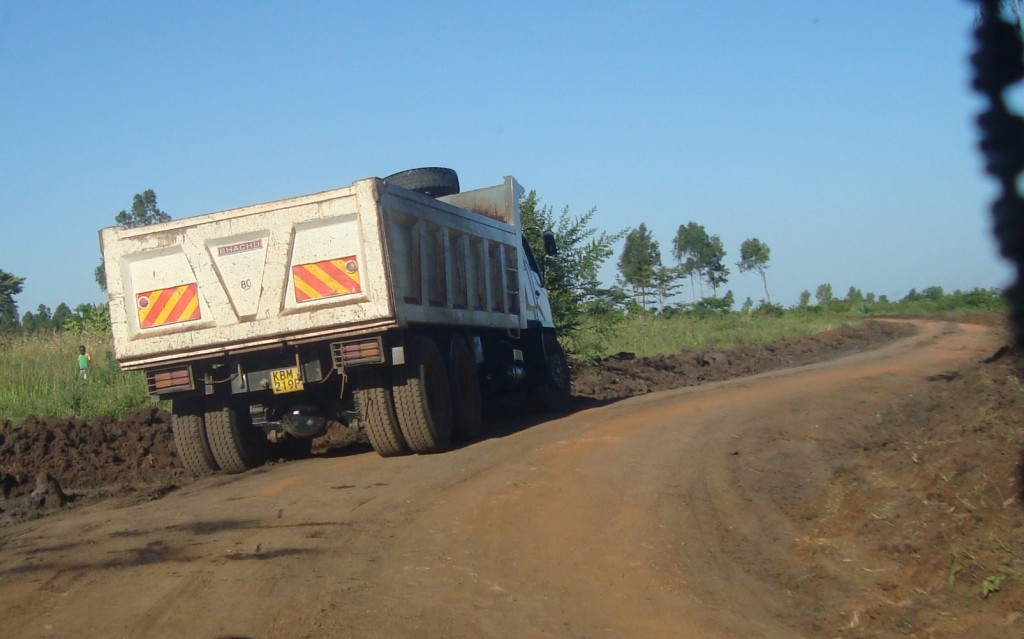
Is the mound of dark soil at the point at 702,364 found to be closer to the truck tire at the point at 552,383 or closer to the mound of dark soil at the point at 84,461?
the mound of dark soil at the point at 84,461

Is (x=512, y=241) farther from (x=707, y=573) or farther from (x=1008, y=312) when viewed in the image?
(x=1008, y=312)

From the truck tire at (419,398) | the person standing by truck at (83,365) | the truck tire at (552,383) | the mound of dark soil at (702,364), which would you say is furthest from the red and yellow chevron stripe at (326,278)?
the person standing by truck at (83,365)

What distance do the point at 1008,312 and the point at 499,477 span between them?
5.80m

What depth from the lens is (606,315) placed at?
2088cm

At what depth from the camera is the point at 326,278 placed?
9.29m

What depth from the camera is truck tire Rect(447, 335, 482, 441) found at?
11.0 m

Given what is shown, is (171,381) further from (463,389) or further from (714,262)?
(714,262)

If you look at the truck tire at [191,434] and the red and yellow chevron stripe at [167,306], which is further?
the truck tire at [191,434]

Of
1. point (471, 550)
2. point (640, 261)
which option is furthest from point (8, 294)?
point (471, 550)

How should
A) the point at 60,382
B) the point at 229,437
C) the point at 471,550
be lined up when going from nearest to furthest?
the point at 471,550
the point at 229,437
the point at 60,382

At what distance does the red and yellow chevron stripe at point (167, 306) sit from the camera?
956 cm

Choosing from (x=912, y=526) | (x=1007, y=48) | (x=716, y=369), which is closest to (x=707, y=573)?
(x=912, y=526)

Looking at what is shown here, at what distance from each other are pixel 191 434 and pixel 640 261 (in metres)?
35.6

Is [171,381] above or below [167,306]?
below
